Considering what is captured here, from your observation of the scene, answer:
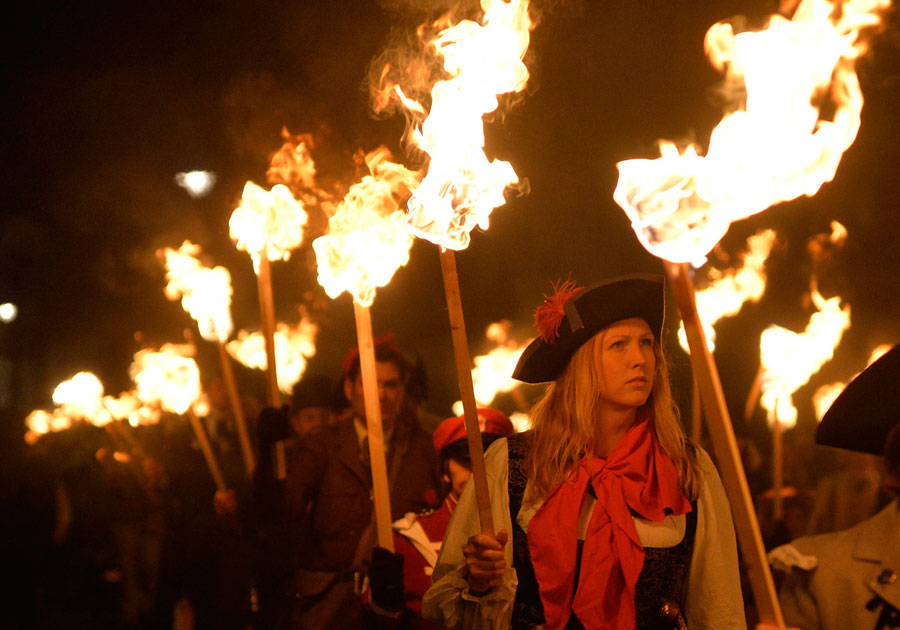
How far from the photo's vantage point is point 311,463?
5090 mm

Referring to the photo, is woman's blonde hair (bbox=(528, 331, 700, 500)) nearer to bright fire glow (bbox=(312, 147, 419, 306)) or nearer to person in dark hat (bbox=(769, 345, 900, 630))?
person in dark hat (bbox=(769, 345, 900, 630))

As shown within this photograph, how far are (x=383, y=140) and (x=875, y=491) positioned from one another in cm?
623

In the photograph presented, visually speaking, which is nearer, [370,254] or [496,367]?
[370,254]

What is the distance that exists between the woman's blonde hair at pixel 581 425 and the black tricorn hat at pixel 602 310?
0.18ft

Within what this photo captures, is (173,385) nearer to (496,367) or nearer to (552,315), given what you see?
(496,367)

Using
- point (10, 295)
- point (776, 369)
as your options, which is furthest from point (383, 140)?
point (10, 295)

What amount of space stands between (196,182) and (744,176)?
12.8m

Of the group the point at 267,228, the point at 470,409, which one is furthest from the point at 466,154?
the point at 267,228

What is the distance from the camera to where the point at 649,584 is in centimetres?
305

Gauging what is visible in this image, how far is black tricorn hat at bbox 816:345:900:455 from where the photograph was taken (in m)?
3.38

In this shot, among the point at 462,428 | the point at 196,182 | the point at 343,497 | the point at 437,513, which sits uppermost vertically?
the point at 196,182

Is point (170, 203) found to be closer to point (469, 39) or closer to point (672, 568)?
point (469, 39)

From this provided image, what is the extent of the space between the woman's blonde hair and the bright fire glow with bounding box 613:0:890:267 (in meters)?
0.70

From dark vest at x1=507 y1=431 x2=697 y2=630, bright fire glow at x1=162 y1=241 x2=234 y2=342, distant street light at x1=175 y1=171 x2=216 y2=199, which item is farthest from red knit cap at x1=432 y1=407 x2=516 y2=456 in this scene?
distant street light at x1=175 y1=171 x2=216 y2=199
